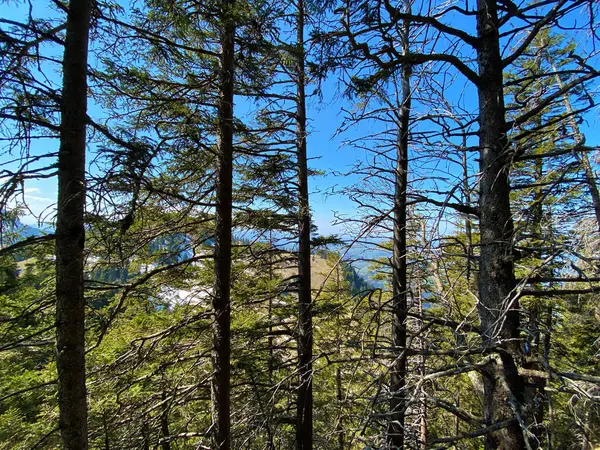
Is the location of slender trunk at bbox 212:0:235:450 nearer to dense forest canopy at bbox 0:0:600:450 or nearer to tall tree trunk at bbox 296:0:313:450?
dense forest canopy at bbox 0:0:600:450

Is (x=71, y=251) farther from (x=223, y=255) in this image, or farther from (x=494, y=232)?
(x=494, y=232)

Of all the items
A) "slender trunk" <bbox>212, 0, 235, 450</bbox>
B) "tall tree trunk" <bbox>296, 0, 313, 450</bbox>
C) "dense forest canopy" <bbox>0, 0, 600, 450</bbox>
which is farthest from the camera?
"tall tree trunk" <bbox>296, 0, 313, 450</bbox>

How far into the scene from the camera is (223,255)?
4629 millimetres

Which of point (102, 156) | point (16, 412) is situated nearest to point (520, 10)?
point (102, 156)

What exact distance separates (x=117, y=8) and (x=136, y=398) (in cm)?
606

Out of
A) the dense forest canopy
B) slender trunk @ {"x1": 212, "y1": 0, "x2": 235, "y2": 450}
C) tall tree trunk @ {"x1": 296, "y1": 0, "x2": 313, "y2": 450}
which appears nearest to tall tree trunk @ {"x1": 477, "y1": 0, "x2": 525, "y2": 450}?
the dense forest canopy

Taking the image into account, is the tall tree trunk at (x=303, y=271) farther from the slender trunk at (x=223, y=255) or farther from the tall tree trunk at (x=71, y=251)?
the tall tree trunk at (x=71, y=251)

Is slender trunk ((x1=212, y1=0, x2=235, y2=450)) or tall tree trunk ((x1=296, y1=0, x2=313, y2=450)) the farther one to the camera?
tall tree trunk ((x1=296, y1=0, x2=313, y2=450))

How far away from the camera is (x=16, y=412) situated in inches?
256

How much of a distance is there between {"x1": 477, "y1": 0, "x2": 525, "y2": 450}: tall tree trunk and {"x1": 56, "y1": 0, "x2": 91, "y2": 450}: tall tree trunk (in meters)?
3.42

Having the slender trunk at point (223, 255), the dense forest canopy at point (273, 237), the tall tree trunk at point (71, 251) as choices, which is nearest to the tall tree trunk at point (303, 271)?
the dense forest canopy at point (273, 237)

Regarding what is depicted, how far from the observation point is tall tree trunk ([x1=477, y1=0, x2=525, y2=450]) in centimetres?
208

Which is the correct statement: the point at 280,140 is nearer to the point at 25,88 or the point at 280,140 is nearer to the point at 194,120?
the point at 194,120

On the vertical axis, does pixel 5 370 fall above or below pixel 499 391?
below
